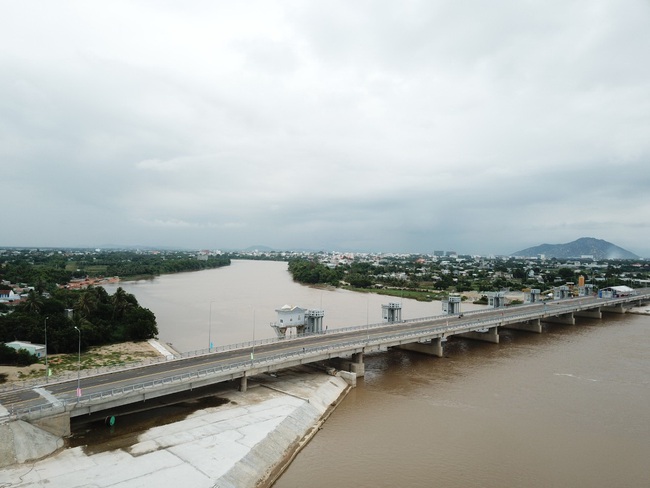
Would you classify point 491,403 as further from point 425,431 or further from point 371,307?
point 371,307

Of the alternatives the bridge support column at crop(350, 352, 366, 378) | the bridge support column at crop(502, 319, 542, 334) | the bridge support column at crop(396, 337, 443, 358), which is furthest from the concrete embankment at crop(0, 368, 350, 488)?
the bridge support column at crop(502, 319, 542, 334)

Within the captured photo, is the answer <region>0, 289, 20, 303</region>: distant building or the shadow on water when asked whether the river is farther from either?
<region>0, 289, 20, 303</region>: distant building

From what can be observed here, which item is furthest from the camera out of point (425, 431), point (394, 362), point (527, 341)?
point (527, 341)

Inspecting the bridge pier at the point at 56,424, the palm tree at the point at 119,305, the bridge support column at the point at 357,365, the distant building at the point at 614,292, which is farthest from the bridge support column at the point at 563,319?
the bridge pier at the point at 56,424

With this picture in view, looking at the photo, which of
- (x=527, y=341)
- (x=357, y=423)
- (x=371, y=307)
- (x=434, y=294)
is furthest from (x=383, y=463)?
(x=434, y=294)

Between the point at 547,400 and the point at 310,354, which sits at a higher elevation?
the point at 310,354

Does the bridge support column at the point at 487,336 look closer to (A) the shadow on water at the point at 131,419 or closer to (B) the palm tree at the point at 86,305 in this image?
(A) the shadow on water at the point at 131,419
